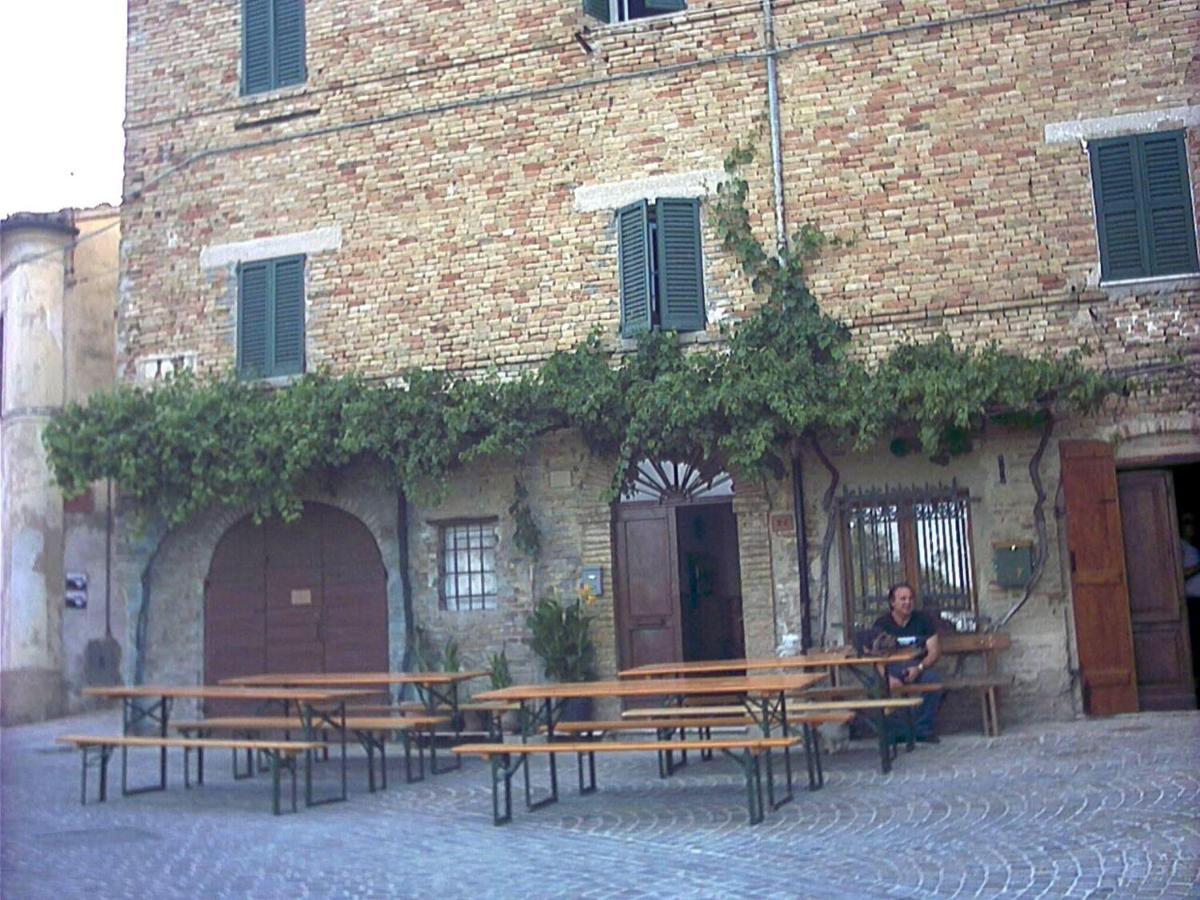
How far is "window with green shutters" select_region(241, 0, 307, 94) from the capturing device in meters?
15.5

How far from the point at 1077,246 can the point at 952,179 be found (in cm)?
132

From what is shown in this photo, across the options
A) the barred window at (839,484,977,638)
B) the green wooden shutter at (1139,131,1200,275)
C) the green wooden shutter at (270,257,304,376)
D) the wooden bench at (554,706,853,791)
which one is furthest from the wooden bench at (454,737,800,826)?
the green wooden shutter at (270,257,304,376)

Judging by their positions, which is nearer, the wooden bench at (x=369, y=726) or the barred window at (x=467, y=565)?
the wooden bench at (x=369, y=726)

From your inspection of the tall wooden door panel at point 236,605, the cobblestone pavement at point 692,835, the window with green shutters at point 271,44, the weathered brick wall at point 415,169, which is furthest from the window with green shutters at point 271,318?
the cobblestone pavement at point 692,835

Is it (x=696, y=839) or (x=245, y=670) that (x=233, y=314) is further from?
(x=696, y=839)

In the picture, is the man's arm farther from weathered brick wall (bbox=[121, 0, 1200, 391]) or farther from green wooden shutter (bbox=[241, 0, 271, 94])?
green wooden shutter (bbox=[241, 0, 271, 94])

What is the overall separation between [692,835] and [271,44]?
10932mm

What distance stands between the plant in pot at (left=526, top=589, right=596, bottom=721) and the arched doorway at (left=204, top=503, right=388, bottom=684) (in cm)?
202

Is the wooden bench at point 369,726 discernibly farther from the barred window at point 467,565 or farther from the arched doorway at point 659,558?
the arched doorway at point 659,558

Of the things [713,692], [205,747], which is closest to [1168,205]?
[713,692]

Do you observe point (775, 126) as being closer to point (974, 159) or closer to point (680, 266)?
point (680, 266)

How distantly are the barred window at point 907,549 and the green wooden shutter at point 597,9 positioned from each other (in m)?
5.67

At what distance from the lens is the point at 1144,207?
41.3ft

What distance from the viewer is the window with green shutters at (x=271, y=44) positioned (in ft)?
50.9
